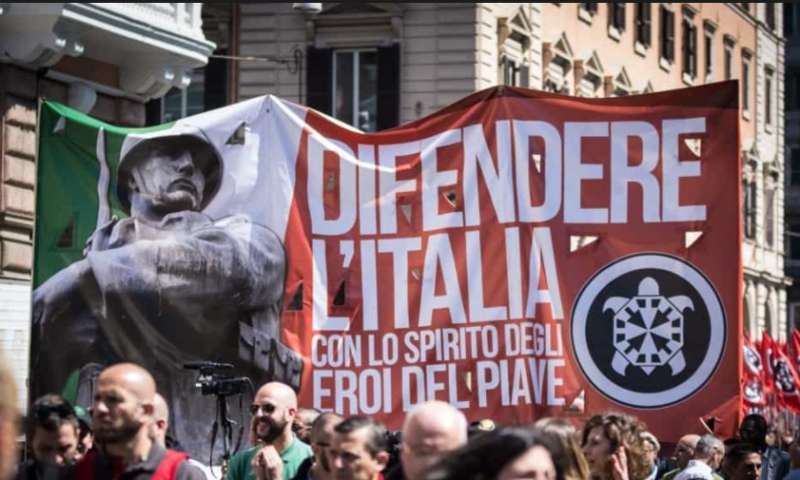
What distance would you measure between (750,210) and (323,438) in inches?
1969

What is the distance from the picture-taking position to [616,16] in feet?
156

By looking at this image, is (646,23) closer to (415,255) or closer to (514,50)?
(514,50)

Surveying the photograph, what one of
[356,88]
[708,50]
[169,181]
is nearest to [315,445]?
[169,181]

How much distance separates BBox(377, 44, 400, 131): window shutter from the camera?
3834cm

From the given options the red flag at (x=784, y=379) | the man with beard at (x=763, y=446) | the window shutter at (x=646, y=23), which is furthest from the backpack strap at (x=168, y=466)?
the window shutter at (x=646, y=23)

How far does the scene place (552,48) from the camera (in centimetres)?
4291

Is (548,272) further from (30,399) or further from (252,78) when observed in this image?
(252,78)

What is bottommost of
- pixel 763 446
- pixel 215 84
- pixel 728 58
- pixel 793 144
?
pixel 763 446

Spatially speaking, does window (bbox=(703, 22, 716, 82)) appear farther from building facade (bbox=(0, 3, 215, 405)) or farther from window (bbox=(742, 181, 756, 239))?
building facade (bbox=(0, 3, 215, 405))

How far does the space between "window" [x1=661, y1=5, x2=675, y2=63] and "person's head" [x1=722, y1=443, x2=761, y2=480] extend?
38975mm

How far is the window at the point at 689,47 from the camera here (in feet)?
172

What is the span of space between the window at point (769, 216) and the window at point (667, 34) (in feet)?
34.3

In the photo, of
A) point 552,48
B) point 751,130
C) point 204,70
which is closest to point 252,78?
point 204,70

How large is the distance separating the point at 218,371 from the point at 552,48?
104ft
